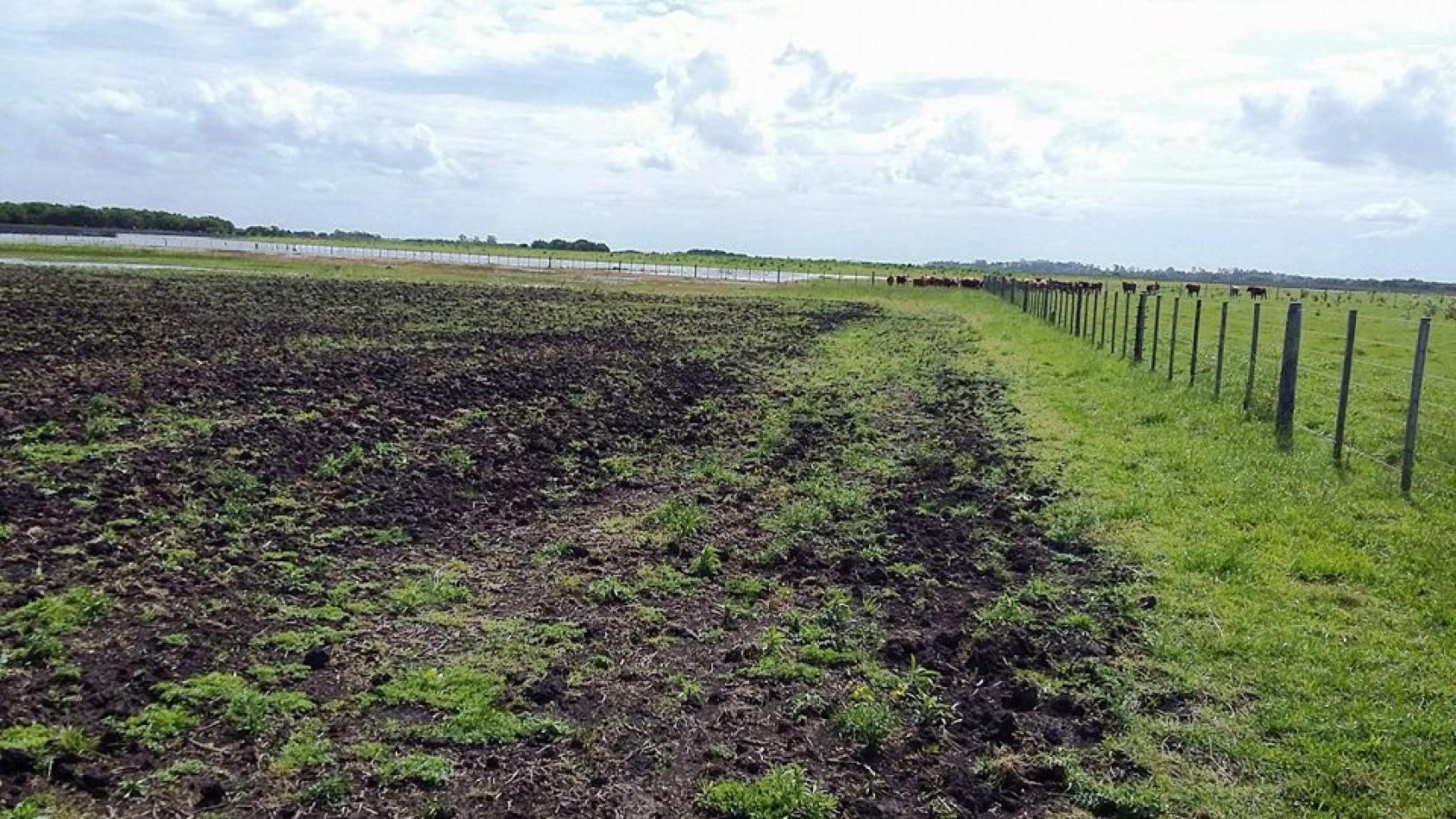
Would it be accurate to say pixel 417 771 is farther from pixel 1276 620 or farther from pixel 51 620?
pixel 1276 620

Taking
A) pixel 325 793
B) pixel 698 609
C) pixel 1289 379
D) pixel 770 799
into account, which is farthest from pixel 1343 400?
pixel 325 793

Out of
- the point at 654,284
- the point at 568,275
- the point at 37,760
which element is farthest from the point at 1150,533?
the point at 568,275

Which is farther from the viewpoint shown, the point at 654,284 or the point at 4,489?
the point at 654,284

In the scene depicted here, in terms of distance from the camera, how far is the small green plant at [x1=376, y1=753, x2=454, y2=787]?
4836 mm

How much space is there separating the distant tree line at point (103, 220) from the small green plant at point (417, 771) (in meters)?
139

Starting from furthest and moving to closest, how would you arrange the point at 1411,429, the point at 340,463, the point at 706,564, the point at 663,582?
the point at 340,463
the point at 1411,429
the point at 706,564
the point at 663,582

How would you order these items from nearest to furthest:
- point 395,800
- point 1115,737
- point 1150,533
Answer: point 395,800 < point 1115,737 < point 1150,533

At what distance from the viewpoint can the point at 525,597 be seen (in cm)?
742

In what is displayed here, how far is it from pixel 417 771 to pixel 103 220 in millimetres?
157042

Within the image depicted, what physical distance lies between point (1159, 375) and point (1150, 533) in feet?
34.3

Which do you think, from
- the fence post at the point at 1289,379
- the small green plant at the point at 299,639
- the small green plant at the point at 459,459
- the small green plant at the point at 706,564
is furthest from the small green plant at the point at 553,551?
the fence post at the point at 1289,379

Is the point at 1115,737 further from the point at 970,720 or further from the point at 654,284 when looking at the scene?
the point at 654,284

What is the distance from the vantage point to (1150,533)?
891 cm

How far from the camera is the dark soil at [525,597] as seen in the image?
4.98 m
